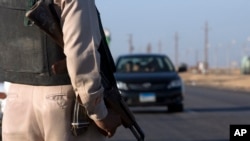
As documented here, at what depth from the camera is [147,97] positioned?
61.4 ft

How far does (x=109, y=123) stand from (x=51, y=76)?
0.39 metres

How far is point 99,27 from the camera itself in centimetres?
376

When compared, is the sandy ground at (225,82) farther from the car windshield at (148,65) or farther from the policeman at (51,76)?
the policeman at (51,76)

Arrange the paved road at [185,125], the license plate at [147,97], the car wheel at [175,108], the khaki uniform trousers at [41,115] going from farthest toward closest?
the car wheel at [175,108] < the license plate at [147,97] < the paved road at [185,125] < the khaki uniform trousers at [41,115]

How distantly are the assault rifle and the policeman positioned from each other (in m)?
0.05

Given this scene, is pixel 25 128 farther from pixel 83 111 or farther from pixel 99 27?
pixel 99 27

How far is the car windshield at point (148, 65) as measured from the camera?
19.8 metres

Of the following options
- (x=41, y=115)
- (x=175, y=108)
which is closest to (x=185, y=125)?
(x=175, y=108)

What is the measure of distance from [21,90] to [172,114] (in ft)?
49.7

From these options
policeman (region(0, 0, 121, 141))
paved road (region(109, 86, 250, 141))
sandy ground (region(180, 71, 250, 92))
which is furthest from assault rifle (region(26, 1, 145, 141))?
sandy ground (region(180, 71, 250, 92))

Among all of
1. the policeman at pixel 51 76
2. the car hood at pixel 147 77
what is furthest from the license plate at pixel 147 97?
the policeman at pixel 51 76

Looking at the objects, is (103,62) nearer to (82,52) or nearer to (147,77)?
(82,52)

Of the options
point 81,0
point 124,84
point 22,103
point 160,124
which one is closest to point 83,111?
point 22,103

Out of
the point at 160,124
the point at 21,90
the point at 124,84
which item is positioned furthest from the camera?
the point at 124,84
